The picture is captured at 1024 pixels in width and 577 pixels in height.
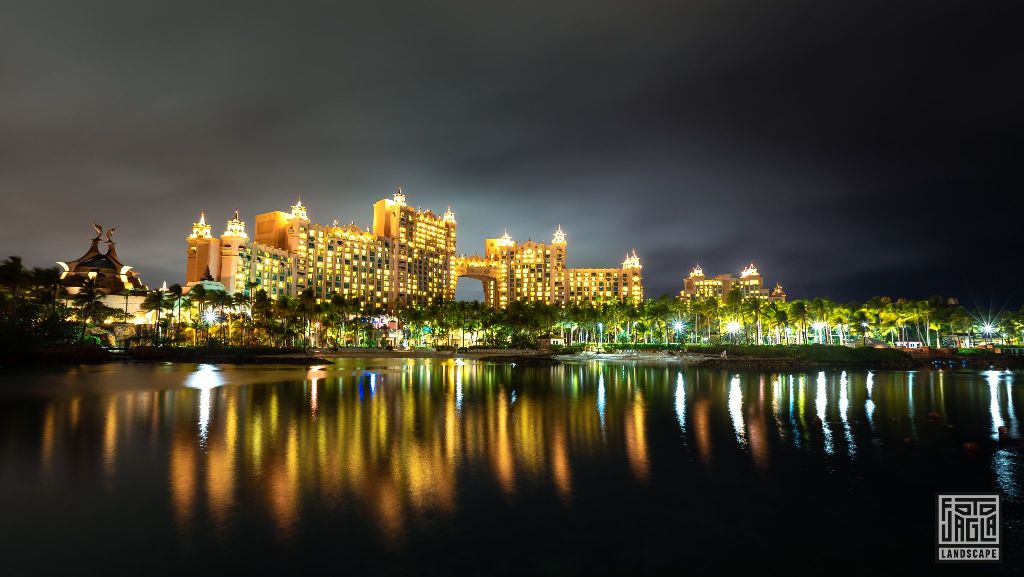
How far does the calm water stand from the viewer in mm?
11359

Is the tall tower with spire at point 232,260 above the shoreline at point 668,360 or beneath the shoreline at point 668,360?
above

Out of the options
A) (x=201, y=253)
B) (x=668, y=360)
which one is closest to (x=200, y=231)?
(x=201, y=253)

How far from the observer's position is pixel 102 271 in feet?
461

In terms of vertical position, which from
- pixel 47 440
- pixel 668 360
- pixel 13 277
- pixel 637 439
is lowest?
pixel 668 360

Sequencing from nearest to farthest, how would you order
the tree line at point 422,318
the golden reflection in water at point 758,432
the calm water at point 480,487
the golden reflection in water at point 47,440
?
the calm water at point 480,487, the golden reflection in water at point 47,440, the golden reflection in water at point 758,432, the tree line at point 422,318

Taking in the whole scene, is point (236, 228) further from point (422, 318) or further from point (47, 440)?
point (47, 440)

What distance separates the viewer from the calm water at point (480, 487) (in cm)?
1136

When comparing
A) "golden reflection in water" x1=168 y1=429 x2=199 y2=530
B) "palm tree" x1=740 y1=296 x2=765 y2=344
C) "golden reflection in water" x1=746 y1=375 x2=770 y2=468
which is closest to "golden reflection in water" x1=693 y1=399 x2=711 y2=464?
"golden reflection in water" x1=746 y1=375 x2=770 y2=468

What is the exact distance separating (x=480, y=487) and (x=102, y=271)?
166m

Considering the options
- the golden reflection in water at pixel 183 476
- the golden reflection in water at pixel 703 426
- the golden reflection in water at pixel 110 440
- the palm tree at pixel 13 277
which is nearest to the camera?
the golden reflection in water at pixel 183 476

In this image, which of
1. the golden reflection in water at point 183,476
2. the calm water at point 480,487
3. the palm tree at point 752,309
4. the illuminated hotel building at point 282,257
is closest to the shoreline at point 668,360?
the palm tree at point 752,309

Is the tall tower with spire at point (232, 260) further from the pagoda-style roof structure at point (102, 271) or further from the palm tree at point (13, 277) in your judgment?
the palm tree at point (13, 277)

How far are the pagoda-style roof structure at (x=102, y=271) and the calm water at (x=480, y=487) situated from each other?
12604 centimetres

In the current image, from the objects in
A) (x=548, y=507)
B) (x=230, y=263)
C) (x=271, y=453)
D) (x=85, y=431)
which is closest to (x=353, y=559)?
(x=548, y=507)
